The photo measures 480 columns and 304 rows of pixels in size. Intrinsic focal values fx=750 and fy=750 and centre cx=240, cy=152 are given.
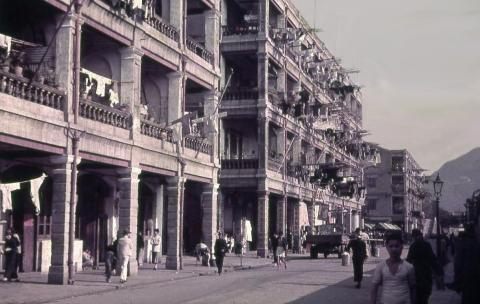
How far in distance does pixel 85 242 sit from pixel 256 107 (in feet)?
60.2

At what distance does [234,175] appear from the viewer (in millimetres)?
46812

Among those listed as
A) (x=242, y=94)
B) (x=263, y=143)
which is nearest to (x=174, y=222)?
(x=263, y=143)

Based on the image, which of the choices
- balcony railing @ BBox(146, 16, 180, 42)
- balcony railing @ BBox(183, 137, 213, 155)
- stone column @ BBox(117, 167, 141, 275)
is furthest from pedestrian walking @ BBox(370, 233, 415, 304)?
balcony railing @ BBox(183, 137, 213, 155)

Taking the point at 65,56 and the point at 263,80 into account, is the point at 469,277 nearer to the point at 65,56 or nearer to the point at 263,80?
the point at 65,56

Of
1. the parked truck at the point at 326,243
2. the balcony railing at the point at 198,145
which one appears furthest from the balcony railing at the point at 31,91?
the parked truck at the point at 326,243

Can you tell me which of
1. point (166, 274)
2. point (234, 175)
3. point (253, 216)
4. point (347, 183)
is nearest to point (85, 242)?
point (166, 274)

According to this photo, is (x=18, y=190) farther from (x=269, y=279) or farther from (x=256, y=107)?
(x=256, y=107)

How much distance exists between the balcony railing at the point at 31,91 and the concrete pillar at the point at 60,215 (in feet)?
5.88

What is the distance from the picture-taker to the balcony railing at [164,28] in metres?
30.2

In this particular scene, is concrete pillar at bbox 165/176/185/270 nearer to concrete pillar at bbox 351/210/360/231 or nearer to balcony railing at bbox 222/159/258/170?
balcony railing at bbox 222/159/258/170

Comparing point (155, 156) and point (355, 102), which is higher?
point (355, 102)

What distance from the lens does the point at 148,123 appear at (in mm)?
29875

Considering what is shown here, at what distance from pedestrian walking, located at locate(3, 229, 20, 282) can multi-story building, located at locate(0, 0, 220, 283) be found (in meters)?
1.14

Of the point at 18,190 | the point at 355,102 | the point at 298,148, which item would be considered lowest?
the point at 18,190
